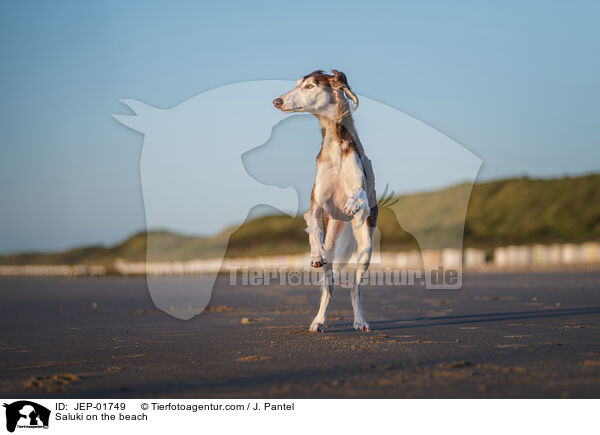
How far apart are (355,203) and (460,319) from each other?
338 cm

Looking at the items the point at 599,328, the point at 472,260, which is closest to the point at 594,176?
the point at 472,260

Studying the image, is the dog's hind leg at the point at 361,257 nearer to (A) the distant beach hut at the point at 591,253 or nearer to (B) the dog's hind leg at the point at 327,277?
(B) the dog's hind leg at the point at 327,277

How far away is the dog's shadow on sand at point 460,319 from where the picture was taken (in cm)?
944

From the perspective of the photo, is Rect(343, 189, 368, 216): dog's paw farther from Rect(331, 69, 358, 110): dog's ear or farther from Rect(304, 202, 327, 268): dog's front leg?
Rect(331, 69, 358, 110): dog's ear

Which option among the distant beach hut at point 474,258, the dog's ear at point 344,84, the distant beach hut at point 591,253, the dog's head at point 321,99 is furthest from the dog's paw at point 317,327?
the distant beach hut at point 474,258

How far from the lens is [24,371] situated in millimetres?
5777

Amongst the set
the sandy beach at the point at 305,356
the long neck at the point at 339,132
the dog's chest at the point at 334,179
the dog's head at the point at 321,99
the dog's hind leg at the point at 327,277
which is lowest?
the sandy beach at the point at 305,356

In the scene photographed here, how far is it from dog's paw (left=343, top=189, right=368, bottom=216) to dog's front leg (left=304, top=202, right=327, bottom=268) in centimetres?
44

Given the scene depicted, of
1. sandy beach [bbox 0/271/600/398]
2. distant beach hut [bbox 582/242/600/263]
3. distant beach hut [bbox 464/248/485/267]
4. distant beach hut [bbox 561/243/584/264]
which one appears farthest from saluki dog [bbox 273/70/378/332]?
distant beach hut [bbox 464/248/485/267]

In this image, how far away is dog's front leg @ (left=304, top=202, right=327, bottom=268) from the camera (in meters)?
8.20
